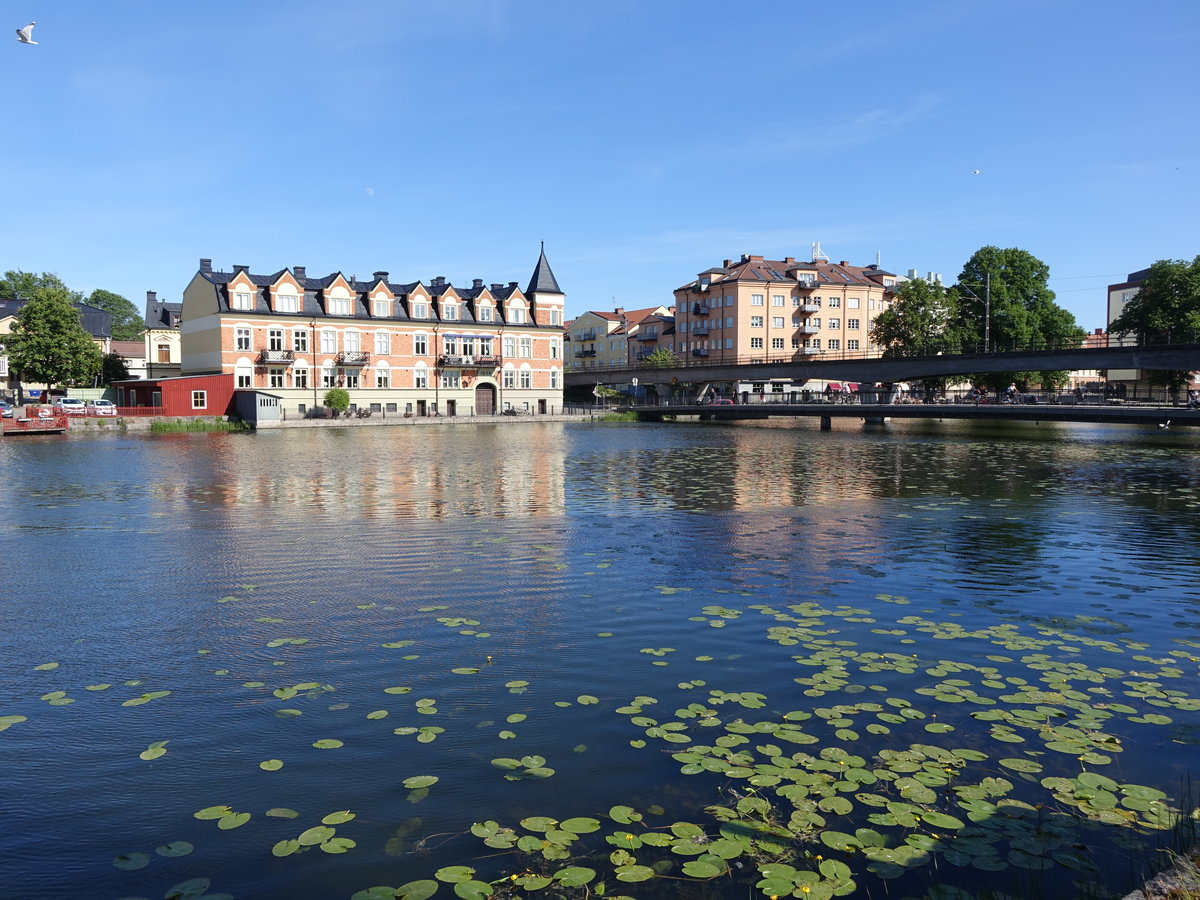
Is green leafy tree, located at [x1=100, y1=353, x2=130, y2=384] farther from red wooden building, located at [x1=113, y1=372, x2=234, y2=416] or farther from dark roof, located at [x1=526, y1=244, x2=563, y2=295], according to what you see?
dark roof, located at [x1=526, y1=244, x2=563, y2=295]

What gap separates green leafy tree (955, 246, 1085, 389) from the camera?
275 ft

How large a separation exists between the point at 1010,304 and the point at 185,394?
263 ft

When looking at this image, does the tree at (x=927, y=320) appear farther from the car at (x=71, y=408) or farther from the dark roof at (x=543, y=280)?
the car at (x=71, y=408)

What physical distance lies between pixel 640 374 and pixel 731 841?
3830 inches

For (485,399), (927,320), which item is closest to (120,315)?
(485,399)

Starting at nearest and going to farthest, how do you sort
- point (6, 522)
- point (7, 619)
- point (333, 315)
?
point (7, 619) < point (6, 522) < point (333, 315)

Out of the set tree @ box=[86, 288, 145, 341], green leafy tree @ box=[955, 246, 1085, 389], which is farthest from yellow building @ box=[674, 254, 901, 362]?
tree @ box=[86, 288, 145, 341]

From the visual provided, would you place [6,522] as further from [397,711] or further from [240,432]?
[240,432]

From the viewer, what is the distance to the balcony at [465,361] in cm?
9000

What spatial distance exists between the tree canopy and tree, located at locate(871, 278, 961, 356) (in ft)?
52.3

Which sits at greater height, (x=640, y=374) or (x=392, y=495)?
(x=640, y=374)

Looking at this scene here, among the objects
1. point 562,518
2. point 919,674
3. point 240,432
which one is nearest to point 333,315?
point 240,432

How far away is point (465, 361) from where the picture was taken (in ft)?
297

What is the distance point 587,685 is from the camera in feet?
28.1
